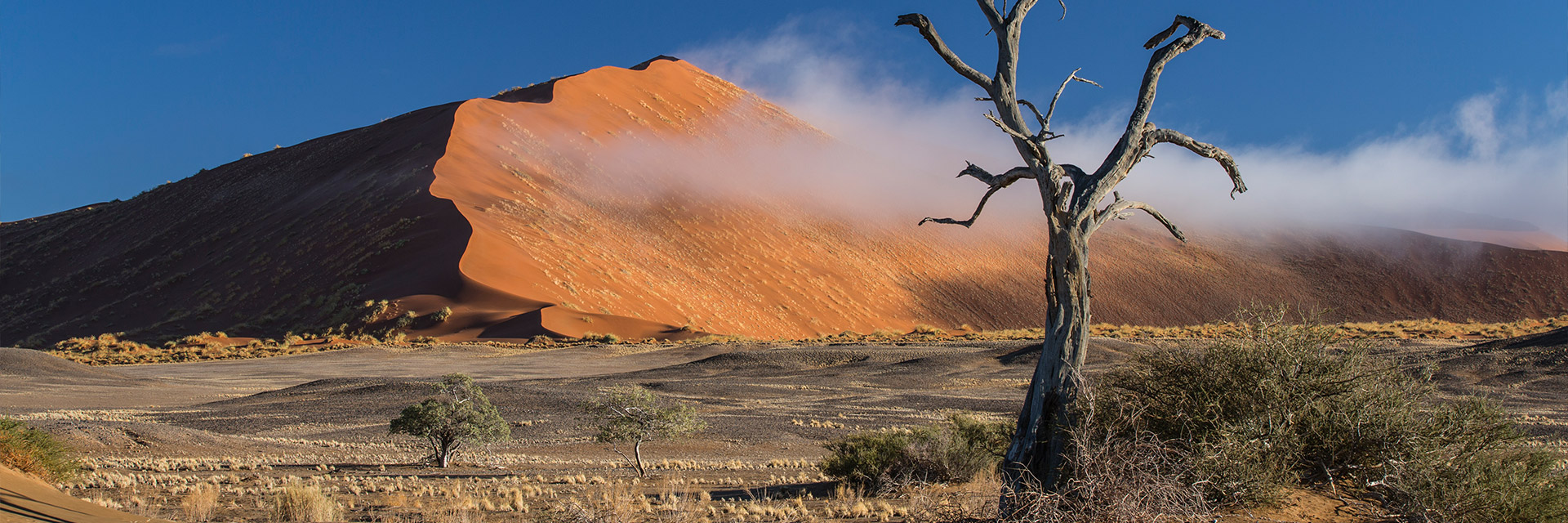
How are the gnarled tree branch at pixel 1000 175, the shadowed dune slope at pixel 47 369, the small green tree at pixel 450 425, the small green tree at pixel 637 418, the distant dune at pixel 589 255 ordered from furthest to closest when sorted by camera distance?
the distant dune at pixel 589 255, the shadowed dune slope at pixel 47 369, the small green tree at pixel 450 425, the small green tree at pixel 637 418, the gnarled tree branch at pixel 1000 175

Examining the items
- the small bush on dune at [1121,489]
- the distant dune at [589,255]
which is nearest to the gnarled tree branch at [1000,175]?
the small bush on dune at [1121,489]

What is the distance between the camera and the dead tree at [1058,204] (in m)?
5.84

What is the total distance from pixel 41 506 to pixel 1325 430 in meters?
8.05

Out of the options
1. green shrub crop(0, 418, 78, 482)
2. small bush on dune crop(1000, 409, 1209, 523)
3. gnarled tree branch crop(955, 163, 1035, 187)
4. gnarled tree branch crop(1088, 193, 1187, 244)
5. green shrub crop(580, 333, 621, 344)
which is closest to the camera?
small bush on dune crop(1000, 409, 1209, 523)

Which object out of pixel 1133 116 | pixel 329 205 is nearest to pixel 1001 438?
pixel 1133 116

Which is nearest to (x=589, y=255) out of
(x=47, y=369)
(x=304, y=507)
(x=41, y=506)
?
(x=47, y=369)

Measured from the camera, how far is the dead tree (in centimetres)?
584

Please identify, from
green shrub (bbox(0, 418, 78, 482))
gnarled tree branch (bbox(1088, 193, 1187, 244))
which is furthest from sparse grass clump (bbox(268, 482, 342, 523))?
gnarled tree branch (bbox(1088, 193, 1187, 244))

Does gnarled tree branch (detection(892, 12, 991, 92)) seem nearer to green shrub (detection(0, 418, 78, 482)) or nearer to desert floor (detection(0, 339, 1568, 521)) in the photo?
desert floor (detection(0, 339, 1568, 521))

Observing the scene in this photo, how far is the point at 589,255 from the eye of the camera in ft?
149

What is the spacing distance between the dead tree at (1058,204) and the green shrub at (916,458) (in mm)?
3265

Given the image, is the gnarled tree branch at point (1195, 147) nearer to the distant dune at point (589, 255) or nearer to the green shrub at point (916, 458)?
the green shrub at point (916, 458)

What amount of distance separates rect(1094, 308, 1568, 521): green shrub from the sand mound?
640 cm

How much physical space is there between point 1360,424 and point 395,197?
48923mm
